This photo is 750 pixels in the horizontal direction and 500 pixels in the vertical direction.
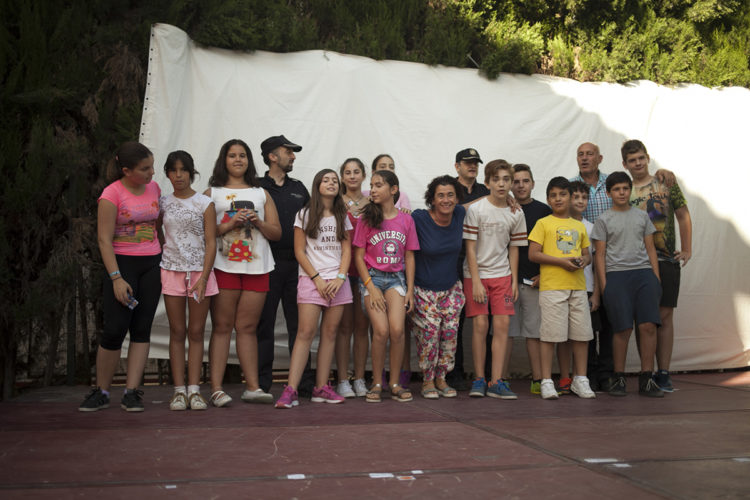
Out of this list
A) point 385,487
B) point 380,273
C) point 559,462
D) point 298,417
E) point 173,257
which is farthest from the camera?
point 380,273

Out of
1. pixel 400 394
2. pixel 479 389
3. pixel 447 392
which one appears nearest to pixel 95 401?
pixel 400 394

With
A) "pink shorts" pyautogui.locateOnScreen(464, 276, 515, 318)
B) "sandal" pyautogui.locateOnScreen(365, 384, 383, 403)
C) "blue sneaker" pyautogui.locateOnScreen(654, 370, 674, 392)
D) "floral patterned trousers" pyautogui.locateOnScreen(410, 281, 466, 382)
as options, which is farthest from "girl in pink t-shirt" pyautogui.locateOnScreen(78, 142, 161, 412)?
"blue sneaker" pyautogui.locateOnScreen(654, 370, 674, 392)

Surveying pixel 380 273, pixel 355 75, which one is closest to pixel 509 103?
pixel 355 75

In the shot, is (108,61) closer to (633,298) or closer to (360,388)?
(360,388)

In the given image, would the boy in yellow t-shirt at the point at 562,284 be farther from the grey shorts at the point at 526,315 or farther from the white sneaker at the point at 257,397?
the white sneaker at the point at 257,397

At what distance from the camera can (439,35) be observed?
6.55m

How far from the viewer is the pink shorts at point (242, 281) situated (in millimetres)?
4504

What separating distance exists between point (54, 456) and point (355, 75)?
4007mm

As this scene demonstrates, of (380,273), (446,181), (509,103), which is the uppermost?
(509,103)

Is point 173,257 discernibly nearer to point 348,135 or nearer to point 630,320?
point 348,135

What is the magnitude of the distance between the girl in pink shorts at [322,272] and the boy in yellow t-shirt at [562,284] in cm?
134

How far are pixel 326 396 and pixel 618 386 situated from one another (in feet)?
6.64

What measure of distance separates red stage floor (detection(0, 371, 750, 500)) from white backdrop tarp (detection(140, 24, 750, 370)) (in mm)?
1683

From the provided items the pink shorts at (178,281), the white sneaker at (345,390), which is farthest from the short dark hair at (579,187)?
the pink shorts at (178,281)
